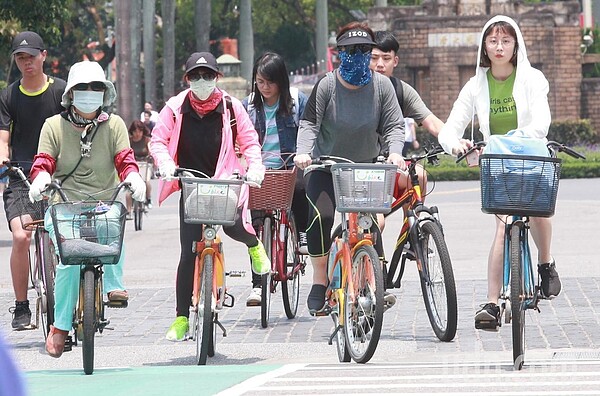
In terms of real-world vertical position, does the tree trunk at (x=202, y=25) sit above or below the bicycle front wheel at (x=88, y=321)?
above

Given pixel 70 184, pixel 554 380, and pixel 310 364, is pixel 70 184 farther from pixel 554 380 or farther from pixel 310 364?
pixel 554 380

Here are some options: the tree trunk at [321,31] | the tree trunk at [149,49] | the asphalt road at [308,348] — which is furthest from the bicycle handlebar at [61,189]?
the tree trunk at [321,31]

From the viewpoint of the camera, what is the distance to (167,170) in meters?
8.42

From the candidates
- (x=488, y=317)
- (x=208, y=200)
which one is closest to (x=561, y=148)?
(x=488, y=317)

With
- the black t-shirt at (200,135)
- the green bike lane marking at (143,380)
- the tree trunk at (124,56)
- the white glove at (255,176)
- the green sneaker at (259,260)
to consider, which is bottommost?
the green bike lane marking at (143,380)

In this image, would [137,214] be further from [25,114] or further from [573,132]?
[573,132]

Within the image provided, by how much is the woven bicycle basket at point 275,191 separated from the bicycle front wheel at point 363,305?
199cm

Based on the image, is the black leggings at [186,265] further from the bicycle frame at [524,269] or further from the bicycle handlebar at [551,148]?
the bicycle frame at [524,269]

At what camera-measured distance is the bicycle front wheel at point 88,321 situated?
7.95 m

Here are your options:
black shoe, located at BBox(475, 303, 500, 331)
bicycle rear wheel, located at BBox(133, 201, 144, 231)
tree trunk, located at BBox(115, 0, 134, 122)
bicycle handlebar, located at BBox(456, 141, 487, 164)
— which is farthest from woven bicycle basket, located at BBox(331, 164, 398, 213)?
tree trunk, located at BBox(115, 0, 134, 122)

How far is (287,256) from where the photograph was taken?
35.1ft

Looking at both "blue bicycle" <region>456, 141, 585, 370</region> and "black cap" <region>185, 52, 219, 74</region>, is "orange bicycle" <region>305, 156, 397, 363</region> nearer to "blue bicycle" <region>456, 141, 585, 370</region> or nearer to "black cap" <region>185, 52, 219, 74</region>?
"blue bicycle" <region>456, 141, 585, 370</region>

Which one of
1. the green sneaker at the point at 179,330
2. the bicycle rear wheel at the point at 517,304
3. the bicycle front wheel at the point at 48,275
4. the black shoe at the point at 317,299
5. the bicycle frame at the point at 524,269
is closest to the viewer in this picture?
the bicycle rear wheel at the point at 517,304

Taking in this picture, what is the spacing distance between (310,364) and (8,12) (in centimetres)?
1404
